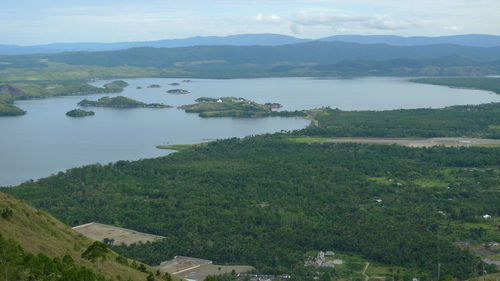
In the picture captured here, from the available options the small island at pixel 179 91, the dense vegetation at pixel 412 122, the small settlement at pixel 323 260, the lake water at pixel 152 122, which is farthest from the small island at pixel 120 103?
the small settlement at pixel 323 260

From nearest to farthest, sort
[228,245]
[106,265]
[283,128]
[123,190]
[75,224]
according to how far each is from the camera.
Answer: [106,265]
[228,245]
[75,224]
[123,190]
[283,128]

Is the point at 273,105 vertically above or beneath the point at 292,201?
above

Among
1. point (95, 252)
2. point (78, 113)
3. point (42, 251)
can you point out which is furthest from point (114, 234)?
point (78, 113)

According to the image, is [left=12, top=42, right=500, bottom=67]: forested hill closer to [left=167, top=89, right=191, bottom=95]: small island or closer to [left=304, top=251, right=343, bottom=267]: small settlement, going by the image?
[left=167, top=89, right=191, bottom=95]: small island

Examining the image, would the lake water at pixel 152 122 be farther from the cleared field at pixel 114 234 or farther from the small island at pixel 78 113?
the cleared field at pixel 114 234

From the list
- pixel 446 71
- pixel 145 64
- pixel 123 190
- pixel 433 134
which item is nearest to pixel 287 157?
pixel 123 190

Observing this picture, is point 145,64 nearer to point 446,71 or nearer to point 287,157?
point 446,71

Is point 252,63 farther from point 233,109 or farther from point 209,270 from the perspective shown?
point 209,270
